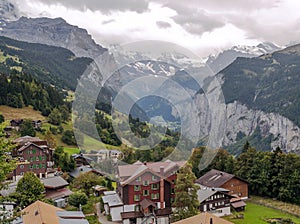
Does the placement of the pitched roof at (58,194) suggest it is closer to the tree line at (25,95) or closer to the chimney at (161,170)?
the chimney at (161,170)

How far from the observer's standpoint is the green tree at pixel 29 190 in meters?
34.3

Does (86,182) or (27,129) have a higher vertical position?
(27,129)

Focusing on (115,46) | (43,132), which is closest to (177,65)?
(115,46)

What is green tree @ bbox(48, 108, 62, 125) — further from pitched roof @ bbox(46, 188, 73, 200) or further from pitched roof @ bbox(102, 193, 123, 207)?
pitched roof @ bbox(102, 193, 123, 207)

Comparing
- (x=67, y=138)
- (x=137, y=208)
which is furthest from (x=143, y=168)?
(x=67, y=138)

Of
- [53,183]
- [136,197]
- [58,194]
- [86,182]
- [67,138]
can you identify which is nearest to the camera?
[136,197]

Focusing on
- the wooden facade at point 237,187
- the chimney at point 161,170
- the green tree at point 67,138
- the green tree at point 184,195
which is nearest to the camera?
the chimney at point 161,170

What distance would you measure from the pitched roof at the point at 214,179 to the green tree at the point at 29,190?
21187 millimetres

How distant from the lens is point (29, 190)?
35.0 metres

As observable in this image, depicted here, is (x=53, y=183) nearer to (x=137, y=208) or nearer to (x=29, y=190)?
(x=29, y=190)

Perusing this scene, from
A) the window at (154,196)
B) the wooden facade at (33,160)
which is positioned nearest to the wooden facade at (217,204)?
the window at (154,196)

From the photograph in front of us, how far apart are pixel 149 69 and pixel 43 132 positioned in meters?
59.9

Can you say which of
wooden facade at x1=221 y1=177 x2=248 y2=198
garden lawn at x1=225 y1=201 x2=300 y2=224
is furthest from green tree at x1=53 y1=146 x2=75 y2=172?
garden lawn at x1=225 y1=201 x2=300 y2=224

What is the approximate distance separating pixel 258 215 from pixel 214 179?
9766 mm
